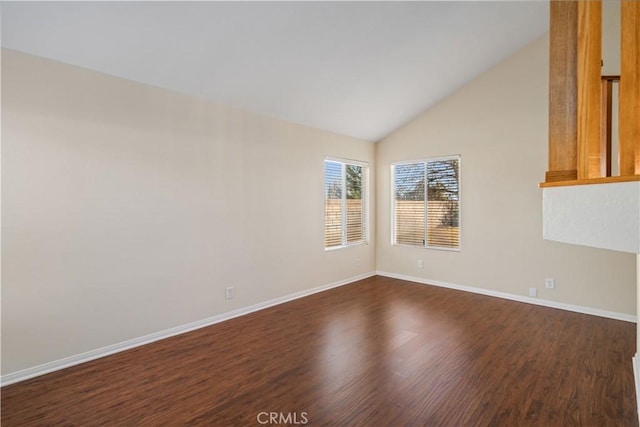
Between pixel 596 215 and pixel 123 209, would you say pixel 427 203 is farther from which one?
pixel 123 209

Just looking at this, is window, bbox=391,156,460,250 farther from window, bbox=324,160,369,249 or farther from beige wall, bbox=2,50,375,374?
beige wall, bbox=2,50,375,374

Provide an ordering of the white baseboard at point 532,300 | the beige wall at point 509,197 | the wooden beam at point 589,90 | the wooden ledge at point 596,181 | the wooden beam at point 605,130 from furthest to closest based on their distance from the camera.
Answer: the beige wall at point 509,197, the white baseboard at point 532,300, the wooden beam at point 605,130, the wooden beam at point 589,90, the wooden ledge at point 596,181

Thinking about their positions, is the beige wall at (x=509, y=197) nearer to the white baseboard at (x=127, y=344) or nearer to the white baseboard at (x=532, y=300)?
the white baseboard at (x=532, y=300)

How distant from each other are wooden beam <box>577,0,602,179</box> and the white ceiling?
1.98 metres

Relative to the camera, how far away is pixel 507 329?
3354 mm

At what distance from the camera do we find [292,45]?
3049 millimetres

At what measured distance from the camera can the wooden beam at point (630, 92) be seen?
1.19 m

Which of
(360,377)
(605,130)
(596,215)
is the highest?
(605,130)

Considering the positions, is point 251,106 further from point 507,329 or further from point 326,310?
point 507,329

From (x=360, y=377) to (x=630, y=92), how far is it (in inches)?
90.1

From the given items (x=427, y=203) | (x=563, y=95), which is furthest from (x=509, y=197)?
(x=563, y=95)

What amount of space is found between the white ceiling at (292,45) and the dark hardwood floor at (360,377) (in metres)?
2.53

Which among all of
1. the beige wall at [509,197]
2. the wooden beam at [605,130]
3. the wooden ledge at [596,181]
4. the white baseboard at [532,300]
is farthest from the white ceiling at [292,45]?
the white baseboard at [532,300]

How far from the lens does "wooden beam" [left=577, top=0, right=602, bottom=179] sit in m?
1.30
